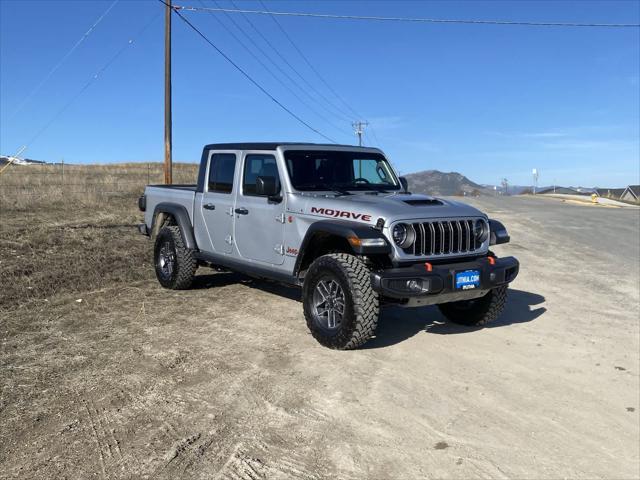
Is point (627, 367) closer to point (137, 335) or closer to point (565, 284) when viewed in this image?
point (565, 284)

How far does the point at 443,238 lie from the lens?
5168 mm

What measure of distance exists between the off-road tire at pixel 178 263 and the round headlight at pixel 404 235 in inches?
132

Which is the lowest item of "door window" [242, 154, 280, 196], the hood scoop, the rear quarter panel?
the rear quarter panel

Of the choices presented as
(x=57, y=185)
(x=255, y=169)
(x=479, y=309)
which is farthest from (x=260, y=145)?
(x=57, y=185)

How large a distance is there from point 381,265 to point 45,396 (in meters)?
2.90

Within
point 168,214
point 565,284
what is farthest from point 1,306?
point 565,284

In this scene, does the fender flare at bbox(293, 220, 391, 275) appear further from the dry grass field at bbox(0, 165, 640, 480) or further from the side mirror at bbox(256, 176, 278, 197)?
the dry grass field at bbox(0, 165, 640, 480)

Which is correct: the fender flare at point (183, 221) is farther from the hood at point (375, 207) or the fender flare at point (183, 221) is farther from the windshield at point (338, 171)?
the hood at point (375, 207)

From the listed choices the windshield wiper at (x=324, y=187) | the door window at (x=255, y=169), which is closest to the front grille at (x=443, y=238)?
the windshield wiper at (x=324, y=187)

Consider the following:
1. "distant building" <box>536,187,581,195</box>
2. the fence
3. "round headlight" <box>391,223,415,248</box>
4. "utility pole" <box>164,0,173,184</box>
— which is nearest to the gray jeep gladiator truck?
"round headlight" <box>391,223,415,248</box>

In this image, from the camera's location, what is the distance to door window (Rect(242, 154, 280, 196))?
20.2 feet

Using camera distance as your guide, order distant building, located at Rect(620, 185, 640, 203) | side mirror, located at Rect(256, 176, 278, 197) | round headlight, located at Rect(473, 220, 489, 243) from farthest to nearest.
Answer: distant building, located at Rect(620, 185, 640, 203) < side mirror, located at Rect(256, 176, 278, 197) < round headlight, located at Rect(473, 220, 489, 243)

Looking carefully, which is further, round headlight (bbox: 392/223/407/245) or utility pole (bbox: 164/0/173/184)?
utility pole (bbox: 164/0/173/184)

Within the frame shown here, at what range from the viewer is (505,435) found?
142 inches
